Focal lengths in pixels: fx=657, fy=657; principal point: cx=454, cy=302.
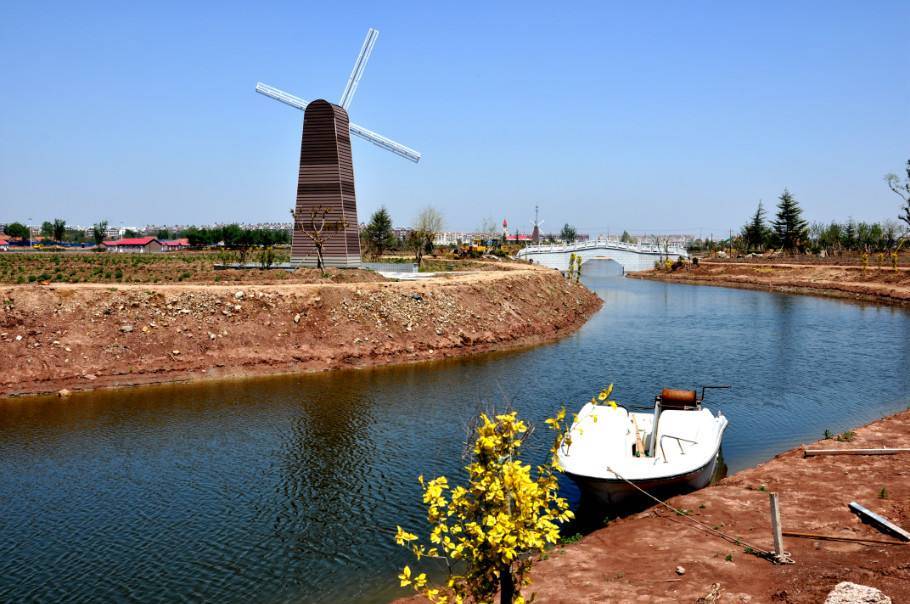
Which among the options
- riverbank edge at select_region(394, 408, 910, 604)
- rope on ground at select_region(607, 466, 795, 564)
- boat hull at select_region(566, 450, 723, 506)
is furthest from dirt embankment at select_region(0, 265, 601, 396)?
riverbank edge at select_region(394, 408, 910, 604)

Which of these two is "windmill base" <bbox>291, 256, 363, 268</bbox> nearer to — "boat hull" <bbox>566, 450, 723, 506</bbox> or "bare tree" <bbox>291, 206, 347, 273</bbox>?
"bare tree" <bbox>291, 206, 347, 273</bbox>

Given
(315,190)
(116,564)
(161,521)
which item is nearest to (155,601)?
(116,564)

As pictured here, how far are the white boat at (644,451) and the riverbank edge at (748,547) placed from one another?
0.82 metres

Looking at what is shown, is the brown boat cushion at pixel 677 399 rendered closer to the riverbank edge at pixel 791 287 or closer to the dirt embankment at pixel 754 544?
the dirt embankment at pixel 754 544

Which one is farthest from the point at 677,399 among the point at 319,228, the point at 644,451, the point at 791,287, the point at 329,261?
the point at 791,287

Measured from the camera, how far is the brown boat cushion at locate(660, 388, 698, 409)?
27125mm

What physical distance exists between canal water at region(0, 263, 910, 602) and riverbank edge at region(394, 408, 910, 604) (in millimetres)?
3982

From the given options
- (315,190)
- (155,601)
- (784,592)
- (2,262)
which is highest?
(315,190)

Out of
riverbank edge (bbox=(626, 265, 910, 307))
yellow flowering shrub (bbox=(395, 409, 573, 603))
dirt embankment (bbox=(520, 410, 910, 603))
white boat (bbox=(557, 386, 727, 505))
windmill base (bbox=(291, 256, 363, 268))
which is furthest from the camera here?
riverbank edge (bbox=(626, 265, 910, 307))

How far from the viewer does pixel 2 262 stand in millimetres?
80500

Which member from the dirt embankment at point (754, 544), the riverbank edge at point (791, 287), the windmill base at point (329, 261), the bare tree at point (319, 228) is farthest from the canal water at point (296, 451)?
the riverbank edge at point (791, 287)

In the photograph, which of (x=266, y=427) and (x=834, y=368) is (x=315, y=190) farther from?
(x=834, y=368)

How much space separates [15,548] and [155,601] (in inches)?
242

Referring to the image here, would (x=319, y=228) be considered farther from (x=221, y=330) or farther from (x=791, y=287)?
(x=791, y=287)
